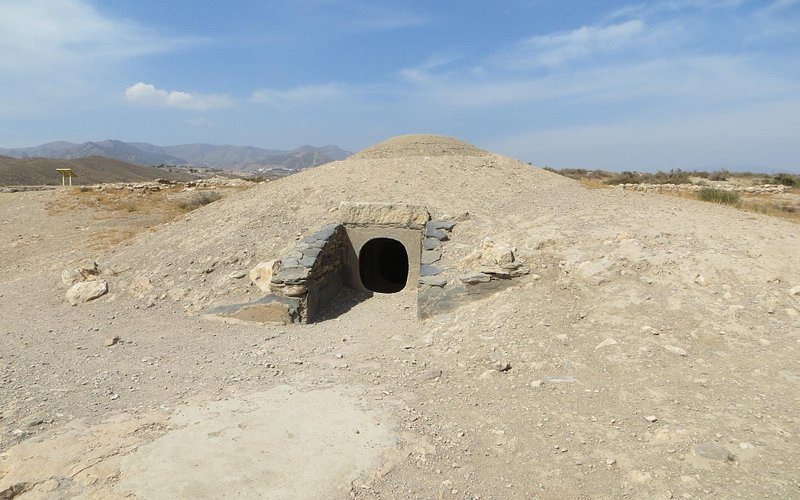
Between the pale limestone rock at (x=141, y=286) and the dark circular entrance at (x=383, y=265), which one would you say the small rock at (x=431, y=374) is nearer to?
the dark circular entrance at (x=383, y=265)

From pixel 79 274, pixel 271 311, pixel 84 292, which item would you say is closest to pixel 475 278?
pixel 271 311

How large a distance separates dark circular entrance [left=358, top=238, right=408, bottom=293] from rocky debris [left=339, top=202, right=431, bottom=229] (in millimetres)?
1437

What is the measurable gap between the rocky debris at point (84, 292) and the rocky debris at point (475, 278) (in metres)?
7.14

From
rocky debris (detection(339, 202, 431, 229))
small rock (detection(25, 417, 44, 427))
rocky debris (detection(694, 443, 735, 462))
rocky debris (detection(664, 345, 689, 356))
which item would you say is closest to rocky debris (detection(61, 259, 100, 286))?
rocky debris (detection(339, 202, 431, 229))

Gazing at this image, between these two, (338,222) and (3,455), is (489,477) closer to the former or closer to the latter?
(3,455)

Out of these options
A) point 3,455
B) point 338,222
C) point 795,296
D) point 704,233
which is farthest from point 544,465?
point 338,222

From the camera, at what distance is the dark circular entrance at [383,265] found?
38.9 feet

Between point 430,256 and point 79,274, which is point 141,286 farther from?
point 430,256

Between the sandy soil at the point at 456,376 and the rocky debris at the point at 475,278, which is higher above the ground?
the rocky debris at the point at 475,278

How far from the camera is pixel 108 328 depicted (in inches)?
309

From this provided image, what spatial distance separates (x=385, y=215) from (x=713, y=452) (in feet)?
23.8

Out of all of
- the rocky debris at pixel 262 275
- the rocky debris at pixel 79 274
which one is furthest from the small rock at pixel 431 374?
the rocky debris at pixel 79 274

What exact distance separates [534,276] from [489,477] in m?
4.00

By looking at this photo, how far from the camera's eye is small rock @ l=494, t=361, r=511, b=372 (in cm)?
553
